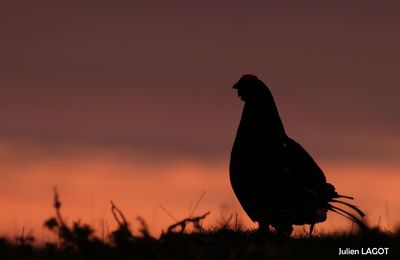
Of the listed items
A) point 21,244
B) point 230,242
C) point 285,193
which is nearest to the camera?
point 21,244

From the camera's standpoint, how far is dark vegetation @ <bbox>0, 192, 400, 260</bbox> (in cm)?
472

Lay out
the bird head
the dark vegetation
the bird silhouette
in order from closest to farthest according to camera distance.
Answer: the dark vegetation
the bird silhouette
the bird head

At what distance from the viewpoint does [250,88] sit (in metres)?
8.85

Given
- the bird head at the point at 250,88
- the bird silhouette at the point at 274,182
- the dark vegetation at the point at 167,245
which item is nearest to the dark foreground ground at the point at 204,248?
the dark vegetation at the point at 167,245

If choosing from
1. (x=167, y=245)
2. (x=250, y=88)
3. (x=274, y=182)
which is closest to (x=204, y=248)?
(x=167, y=245)

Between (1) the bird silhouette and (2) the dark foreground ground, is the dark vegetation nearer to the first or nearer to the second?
(2) the dark foreground ground

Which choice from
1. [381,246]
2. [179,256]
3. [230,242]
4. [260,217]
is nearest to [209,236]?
[230,242]

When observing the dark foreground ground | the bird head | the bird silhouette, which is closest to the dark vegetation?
the dark foreground ground

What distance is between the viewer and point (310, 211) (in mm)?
8078

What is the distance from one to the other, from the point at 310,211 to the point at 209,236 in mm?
1569

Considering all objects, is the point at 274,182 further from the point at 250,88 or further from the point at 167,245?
the point at 167,245

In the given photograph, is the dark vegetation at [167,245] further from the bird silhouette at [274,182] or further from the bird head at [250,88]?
the bird head at [250,88]

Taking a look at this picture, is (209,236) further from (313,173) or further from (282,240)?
(313,173)

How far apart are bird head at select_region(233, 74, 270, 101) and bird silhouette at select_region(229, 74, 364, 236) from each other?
16.7 inches
